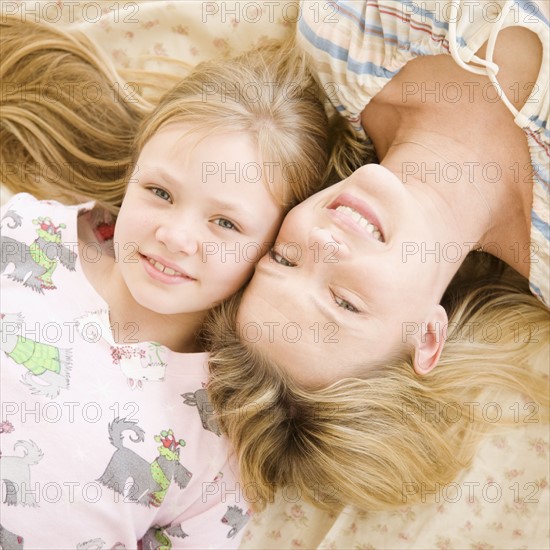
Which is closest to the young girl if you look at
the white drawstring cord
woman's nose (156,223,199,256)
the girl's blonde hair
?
woman's nose (156,223,199,256)

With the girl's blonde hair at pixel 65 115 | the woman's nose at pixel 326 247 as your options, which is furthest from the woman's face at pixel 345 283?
the girl's blonde hair at pixel 65 115

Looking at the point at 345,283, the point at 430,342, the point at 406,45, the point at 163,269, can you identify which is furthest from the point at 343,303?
the point at 406,45

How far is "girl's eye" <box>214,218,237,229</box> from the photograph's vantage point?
122cm

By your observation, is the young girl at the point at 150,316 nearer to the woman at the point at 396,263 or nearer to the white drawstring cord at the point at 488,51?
the woman at the point at 396,263

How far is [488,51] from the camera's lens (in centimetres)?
117

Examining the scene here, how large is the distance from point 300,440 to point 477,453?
1.18 feet

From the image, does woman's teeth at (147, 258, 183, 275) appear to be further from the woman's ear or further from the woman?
the woman's ear

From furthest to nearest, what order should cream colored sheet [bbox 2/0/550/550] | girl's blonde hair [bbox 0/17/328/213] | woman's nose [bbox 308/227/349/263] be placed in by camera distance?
girl's blonde hair [bbox 0/17/328/213] < cream colored sheet [bbox 2/0/550/550] < woman's nose [bbox 308/227/349/263]

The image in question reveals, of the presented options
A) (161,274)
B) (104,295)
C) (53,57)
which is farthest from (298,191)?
(53,57)

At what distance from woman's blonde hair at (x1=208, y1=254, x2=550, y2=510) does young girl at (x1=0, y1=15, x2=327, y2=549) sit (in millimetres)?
74

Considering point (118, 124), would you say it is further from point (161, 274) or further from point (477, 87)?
point (477, 87)

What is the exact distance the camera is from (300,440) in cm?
125

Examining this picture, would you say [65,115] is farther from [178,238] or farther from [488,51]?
[488,51]

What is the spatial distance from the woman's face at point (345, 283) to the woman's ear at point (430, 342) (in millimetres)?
13
